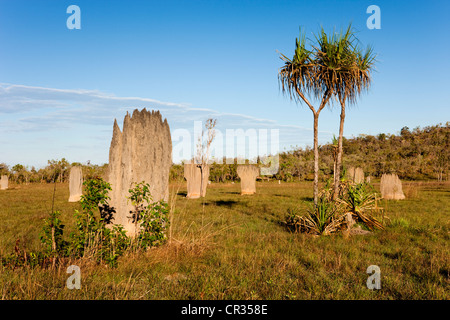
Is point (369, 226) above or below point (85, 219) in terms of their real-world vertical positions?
below

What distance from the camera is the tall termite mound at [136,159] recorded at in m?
6.88

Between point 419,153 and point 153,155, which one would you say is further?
point 419,153

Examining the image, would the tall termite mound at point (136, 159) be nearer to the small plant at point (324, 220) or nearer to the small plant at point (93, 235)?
the small plant at point (93, 235)

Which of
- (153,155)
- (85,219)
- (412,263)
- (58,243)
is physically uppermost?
(153,155)

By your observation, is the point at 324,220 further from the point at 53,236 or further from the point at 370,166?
the point at 370,166

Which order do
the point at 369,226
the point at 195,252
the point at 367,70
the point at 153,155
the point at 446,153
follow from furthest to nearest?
the point at 446,153, the point at 367,70, the point at 369,226, the point at 153,155, the point at 195,252

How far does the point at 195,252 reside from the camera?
659 cm

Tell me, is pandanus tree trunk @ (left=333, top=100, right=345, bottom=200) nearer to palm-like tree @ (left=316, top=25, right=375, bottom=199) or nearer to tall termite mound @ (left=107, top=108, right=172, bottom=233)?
palm-like tree @ (left=316, top=25, right=375, bottom=199)

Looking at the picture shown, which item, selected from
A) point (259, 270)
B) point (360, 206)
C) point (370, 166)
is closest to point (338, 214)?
point (360, 206)

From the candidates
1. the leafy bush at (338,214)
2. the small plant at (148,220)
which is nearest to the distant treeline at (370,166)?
the leafy bush at (338,214)

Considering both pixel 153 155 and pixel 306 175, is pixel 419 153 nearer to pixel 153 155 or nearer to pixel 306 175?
pixel 306 175

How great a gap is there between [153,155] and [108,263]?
8.29 feet
